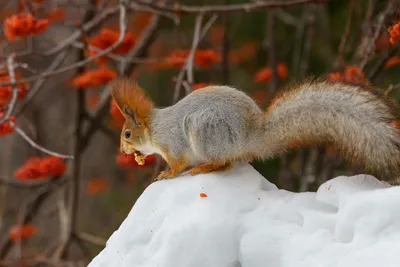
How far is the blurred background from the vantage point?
5.26 feet

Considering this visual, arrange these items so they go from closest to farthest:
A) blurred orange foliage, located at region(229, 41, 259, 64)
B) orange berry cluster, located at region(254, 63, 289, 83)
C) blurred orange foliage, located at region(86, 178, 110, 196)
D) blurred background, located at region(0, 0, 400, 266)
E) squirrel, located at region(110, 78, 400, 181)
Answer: squirrel, located at region(110, 78, 400, 181) < blurred background, located at region(0, 0, 400, 266) < orange berry cluster, located at region(254, 63, 289, 83) < blurred orange foliage, located at region(229, 41, 259, 64) < blurred orange foliage, located at region(86, 178, 110, 196)

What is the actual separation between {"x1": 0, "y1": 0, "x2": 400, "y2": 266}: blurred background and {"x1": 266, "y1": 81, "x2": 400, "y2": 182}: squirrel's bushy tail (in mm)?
106

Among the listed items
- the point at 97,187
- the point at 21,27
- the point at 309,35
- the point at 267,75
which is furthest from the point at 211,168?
the point at 97,187

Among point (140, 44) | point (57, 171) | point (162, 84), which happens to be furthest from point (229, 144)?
point (162, 84)

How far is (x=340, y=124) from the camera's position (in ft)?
3.17

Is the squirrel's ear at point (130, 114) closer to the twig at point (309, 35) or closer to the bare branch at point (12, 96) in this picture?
the bare branch at point (12, 96)

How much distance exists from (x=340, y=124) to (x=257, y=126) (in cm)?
18

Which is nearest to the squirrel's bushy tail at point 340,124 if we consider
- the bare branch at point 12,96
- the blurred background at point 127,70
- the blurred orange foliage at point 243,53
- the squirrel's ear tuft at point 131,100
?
the blurred background at point 127,70

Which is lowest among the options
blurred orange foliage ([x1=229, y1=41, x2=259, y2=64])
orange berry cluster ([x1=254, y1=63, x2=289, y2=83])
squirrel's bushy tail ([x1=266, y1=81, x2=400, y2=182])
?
blurred orange foliage ([x1=229, y1=41, x2=259, y2=64])

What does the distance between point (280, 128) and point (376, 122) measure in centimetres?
20

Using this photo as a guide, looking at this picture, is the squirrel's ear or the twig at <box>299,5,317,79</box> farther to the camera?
the twig at <box>299,5,317,79</box>

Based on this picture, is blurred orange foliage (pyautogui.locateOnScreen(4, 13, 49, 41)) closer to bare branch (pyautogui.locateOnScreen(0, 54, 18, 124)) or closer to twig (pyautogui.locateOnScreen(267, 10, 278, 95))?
bare branch (pyautogui.locateOnScreen(0, 54, 18, 124))

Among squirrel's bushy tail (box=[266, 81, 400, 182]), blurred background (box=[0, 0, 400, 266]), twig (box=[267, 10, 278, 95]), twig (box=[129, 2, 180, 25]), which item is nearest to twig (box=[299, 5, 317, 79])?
blurred background (box=[0, 0, 400, 266])

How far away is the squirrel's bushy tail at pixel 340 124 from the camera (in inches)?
35.2
